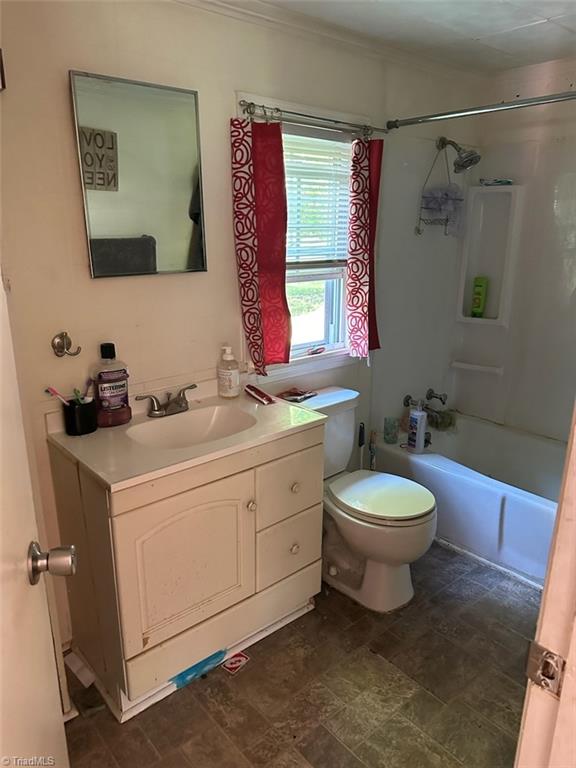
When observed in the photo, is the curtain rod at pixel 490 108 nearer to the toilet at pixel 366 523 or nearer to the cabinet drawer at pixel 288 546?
the toilet at pixel 366 523

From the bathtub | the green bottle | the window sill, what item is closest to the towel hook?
the window sill

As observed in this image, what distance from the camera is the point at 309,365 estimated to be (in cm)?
239

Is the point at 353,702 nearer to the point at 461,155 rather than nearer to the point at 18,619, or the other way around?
the point at 18,619

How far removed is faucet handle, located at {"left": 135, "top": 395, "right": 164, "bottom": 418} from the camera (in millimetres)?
1854

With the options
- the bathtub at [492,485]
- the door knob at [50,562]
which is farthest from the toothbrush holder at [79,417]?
the bathtub at [492,485]

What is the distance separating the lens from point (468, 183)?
2.95 meters

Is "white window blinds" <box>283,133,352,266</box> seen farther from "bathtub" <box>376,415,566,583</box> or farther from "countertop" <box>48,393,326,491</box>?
"bathtub" <box>376,415,566,583</box>

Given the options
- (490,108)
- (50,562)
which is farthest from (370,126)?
(50,562)

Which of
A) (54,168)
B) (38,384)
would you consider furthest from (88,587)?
(54,168)

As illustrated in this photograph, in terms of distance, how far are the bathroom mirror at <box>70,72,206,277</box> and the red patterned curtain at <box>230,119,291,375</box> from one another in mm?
167

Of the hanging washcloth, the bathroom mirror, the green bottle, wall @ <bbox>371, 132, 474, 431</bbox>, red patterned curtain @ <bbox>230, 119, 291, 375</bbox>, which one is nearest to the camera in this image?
the bathroom mirror

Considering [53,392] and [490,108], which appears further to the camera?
[490,108]

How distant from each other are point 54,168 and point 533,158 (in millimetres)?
2316

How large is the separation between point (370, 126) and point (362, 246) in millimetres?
522
